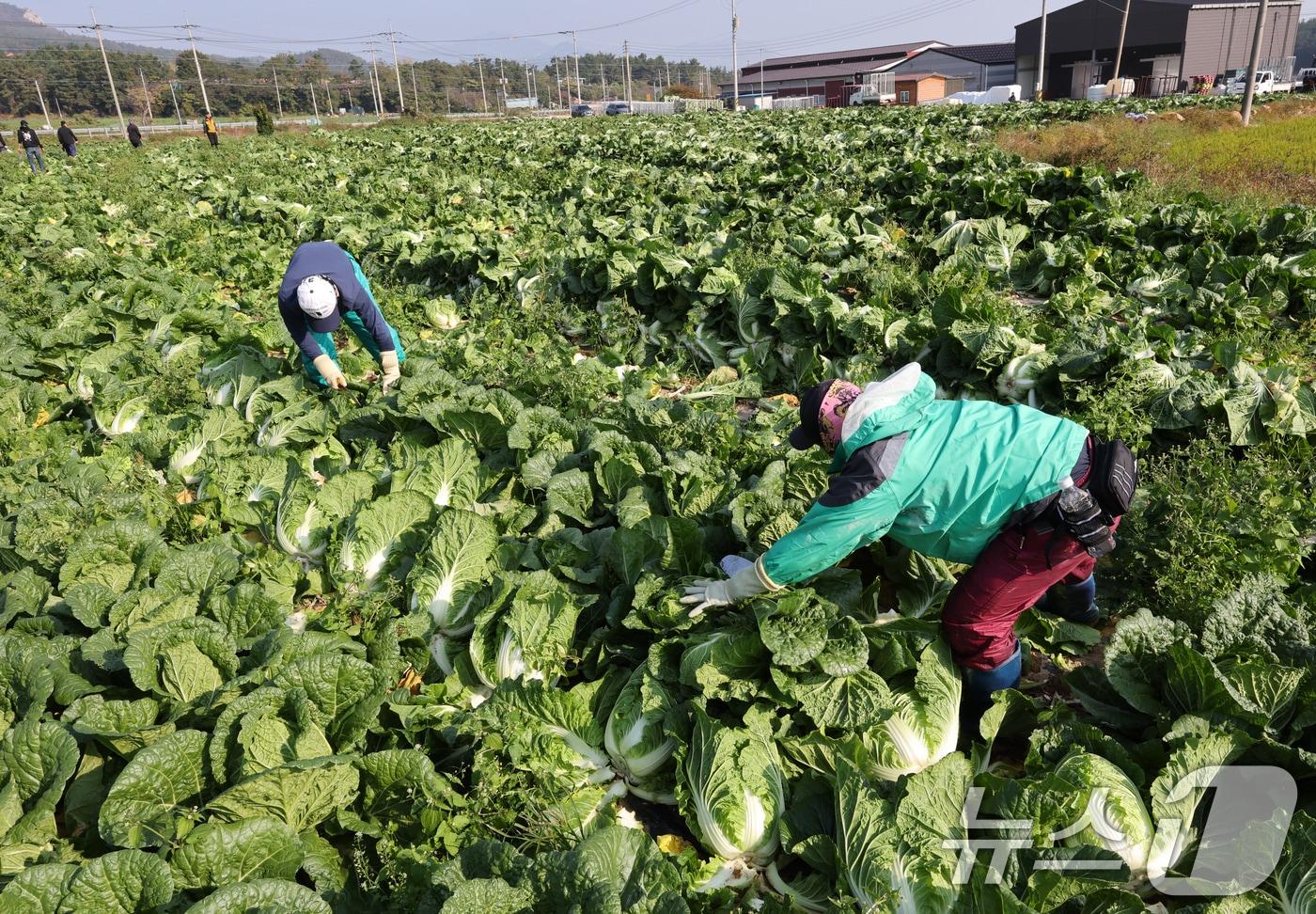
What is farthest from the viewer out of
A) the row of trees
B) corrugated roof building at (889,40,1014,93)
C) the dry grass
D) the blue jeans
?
the row of trees

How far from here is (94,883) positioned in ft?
7.50

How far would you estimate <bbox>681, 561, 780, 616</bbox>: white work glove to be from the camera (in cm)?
301

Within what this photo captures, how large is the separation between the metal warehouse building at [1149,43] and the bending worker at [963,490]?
206 ft

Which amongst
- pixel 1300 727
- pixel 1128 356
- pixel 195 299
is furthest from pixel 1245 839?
pixel 195 299

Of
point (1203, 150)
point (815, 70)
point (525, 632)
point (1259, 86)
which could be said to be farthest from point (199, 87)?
point (525, 632)

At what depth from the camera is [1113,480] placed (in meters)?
2.83

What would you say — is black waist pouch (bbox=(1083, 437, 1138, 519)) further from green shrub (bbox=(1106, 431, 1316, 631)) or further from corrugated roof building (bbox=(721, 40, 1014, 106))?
corrugated roof building (bbox=(721, 40, 1014, 106))

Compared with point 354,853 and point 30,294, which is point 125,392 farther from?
point 354,853

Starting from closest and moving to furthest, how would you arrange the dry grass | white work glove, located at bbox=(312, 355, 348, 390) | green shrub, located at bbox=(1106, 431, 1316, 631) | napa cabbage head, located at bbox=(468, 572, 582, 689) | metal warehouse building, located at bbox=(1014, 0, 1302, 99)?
napa cabbage head, located at bbox=(468, 572, 582, 689) < green shrub, located at bbox=(1106, 431, 1316, 631) < white work glove, located at bbox=(312, 355, 348, 390) < the dry grass < metal warehouse building, located at bbox=(1014, 0, 1302, 99)

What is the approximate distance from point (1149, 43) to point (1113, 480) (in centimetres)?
7001

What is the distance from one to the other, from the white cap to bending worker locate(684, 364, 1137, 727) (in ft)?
14.7

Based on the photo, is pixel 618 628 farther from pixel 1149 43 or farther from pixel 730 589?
pixel 1149 43

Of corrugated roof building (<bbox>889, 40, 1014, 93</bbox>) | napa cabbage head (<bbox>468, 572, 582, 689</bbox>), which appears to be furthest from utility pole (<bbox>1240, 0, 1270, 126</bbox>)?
corrugated roof building (<bbox>889, 40, 1014, 93</bbox>)

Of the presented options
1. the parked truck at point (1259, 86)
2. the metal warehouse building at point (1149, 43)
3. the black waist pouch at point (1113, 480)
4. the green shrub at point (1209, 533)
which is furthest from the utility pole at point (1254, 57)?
the metal warehouse building at point (1149, 43)
